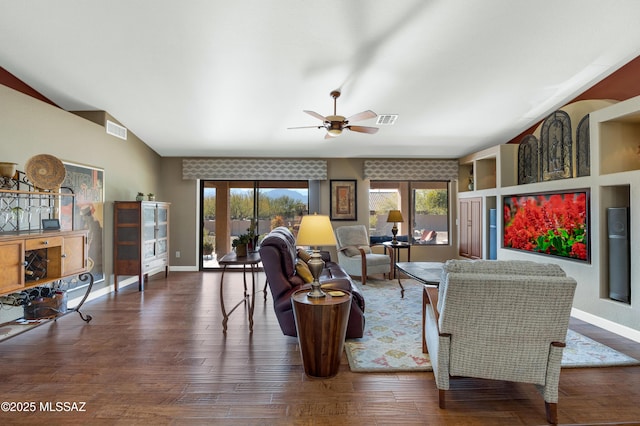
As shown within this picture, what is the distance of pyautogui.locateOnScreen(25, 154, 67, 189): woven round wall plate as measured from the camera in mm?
3266

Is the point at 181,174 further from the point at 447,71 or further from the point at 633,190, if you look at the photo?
the point at 633,190

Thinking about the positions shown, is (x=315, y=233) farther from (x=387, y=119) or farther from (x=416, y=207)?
(x=416, y=207)

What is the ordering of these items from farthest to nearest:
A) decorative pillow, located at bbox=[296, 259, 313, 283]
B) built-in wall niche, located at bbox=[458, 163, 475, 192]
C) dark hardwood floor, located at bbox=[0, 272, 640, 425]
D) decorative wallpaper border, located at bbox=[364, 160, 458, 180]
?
built-in wall niche, located at bbox=[458, 163, 475, 192] < decorative wallpaper border, located at bbox=[364, 160, 458, 180] < decorative pillow, located at bbox=[296, 259, 313, 283] < dark hardwood floor, located at bbox=[0, 272, 640, 425]

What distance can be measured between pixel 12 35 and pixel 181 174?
3.66 m

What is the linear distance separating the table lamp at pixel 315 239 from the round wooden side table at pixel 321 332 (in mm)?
130

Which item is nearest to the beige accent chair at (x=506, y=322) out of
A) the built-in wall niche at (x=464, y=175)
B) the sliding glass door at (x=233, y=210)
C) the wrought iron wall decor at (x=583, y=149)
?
the wrought iron wall decor at (x=583, y=149)

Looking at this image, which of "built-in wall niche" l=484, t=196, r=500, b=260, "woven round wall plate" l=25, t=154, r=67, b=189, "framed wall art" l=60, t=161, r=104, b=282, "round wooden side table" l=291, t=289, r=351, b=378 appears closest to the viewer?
"round wooden side table" l=291, t=289, r=351, b=378

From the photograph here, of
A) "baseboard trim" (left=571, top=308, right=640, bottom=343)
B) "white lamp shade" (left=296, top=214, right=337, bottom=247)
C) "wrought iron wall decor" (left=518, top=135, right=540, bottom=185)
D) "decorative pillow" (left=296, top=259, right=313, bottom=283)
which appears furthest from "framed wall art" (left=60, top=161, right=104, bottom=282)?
"wrought iron wall decor" (left=518, top=135, right=540, bottom=185)

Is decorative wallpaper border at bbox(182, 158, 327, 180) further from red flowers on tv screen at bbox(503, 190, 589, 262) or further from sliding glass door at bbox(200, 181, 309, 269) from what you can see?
red flowers on tv screen at bbox(503, 190, 589, 262)

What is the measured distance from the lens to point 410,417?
6.41 ft

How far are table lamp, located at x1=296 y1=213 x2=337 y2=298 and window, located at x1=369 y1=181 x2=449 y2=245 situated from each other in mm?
4364

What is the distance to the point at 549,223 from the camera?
4.36 metres

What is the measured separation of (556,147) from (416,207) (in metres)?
2.84

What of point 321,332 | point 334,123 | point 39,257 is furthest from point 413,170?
point 39,257
